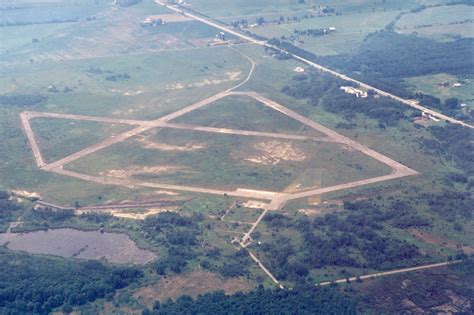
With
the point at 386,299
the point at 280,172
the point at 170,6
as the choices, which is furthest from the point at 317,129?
the point at 170,6

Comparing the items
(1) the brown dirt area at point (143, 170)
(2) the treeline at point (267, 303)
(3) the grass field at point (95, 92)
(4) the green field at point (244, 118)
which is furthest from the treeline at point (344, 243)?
(4) the green field at point (244, 118)

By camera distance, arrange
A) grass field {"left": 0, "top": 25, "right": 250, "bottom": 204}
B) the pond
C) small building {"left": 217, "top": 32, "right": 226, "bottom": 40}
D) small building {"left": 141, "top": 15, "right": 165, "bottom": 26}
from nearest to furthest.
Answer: the pond
grass field {"left": 0, "top": 25, "right": 250, "bottom": 204}
small building {"left": 217, "top": 32, "right": 226, "bottom": 40}
small building {"left": 141, "top": 15, "right": 165, "bottom": 26}

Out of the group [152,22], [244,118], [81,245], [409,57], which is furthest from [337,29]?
[81,245]

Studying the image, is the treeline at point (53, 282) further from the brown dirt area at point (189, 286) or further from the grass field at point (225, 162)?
the grass field at point (225, 162)

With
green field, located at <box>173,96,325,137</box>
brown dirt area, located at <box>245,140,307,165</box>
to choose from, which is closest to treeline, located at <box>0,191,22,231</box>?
brown dirt area, located at <box>245,140,307,165</box>

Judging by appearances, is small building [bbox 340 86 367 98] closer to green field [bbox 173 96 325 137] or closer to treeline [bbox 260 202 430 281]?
green field [bbox 173 96 325 137]

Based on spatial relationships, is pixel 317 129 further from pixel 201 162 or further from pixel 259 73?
pixel 259 73
